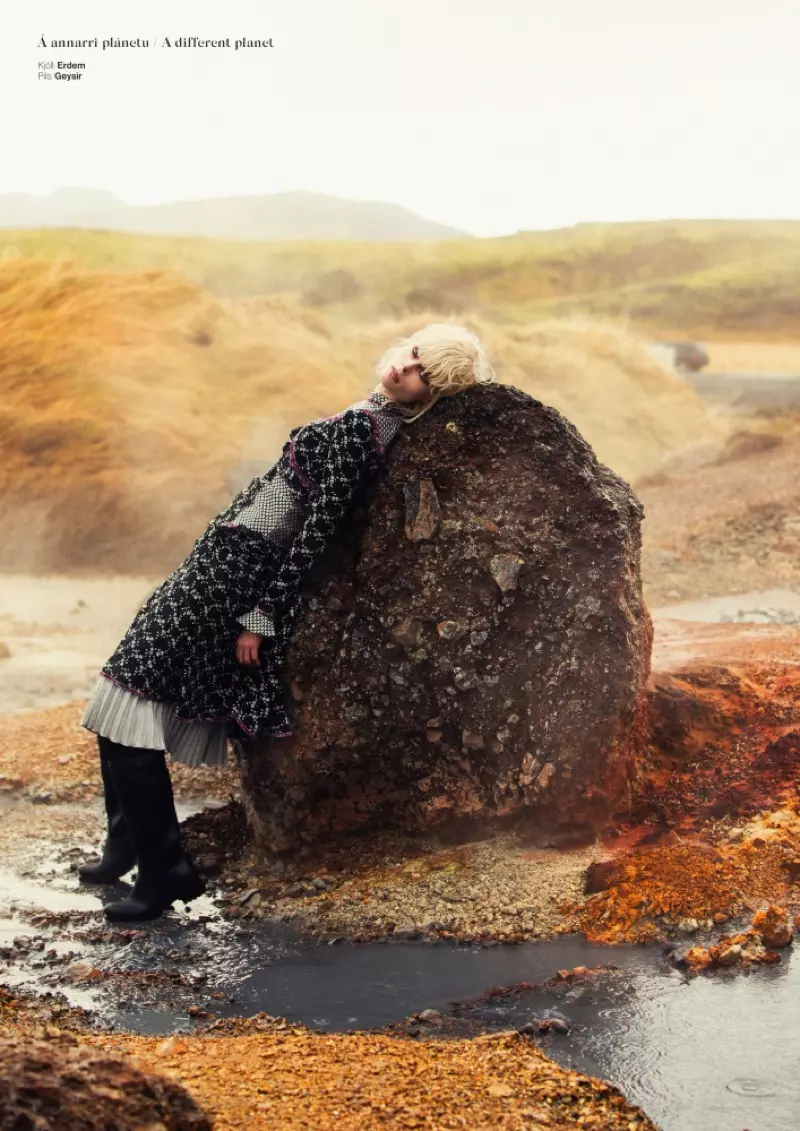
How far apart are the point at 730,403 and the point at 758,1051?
14.6 meters

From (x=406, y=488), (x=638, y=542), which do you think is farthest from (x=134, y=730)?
(x=638, y=542)

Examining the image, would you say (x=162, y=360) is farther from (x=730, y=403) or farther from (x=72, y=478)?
(x=730, y=403)

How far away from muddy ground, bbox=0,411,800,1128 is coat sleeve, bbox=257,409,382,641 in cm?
93

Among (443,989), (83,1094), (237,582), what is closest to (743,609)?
(237,582)

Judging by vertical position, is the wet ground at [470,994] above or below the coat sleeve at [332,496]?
below

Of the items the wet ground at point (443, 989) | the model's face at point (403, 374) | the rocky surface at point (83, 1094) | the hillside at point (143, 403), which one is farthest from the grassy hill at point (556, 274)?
the rocky surface at point (83, 1094)

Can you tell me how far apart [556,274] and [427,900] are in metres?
15.6

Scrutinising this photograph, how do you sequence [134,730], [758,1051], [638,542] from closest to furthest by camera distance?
[758,1051]
[134,730]
[638,542]

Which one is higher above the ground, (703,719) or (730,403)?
(730,403)

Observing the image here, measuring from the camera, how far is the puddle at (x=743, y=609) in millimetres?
8252

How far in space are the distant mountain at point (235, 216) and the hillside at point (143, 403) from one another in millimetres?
1408

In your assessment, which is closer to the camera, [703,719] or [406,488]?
[406,488]

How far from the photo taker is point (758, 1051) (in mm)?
2805

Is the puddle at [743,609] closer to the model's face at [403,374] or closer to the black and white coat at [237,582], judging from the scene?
the model's face at [403,374]
